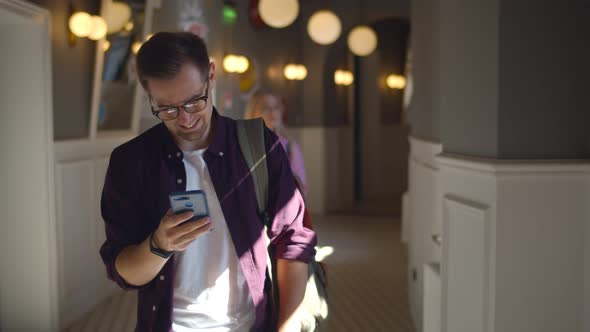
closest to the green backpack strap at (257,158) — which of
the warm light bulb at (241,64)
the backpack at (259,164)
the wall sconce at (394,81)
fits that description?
the backpack at (259,164)

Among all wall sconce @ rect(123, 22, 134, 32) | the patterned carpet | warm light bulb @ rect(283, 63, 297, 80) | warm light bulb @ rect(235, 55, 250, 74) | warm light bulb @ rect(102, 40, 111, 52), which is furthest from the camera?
warm light bulb @ rect(283, 63, 297, 80)

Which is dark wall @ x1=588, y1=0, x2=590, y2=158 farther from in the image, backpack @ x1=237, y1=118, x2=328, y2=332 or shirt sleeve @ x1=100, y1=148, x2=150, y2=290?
shirt sleeve @ x1=100, y1=148, x2=150, y2=290

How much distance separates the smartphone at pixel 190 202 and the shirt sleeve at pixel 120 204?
15 centimetres

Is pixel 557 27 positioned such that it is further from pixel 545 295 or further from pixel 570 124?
pixel 545 295

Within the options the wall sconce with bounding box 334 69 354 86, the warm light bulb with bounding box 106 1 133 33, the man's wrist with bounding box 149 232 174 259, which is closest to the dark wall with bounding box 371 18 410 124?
the wall sconce with bounding box 334 69 354 86

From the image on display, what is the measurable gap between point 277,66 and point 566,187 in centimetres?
896

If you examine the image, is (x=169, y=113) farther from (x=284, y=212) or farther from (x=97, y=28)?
(x=97, y=28)

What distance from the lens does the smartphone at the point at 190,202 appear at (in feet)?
4.56

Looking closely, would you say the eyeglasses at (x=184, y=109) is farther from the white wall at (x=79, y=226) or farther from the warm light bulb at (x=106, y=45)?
the warm light bulb at (x=106, y=45)

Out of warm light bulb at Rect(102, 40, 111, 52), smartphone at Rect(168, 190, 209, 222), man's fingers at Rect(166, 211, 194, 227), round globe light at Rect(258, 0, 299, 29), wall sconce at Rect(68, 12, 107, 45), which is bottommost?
man's fingers at Rect(166, 211, 194, 227)

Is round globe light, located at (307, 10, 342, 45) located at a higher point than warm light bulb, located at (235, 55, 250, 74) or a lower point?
higher

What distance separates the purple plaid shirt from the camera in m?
1.51

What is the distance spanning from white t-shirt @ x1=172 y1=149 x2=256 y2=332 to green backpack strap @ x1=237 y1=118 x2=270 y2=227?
0.11 m

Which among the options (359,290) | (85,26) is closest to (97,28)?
(85,26)
